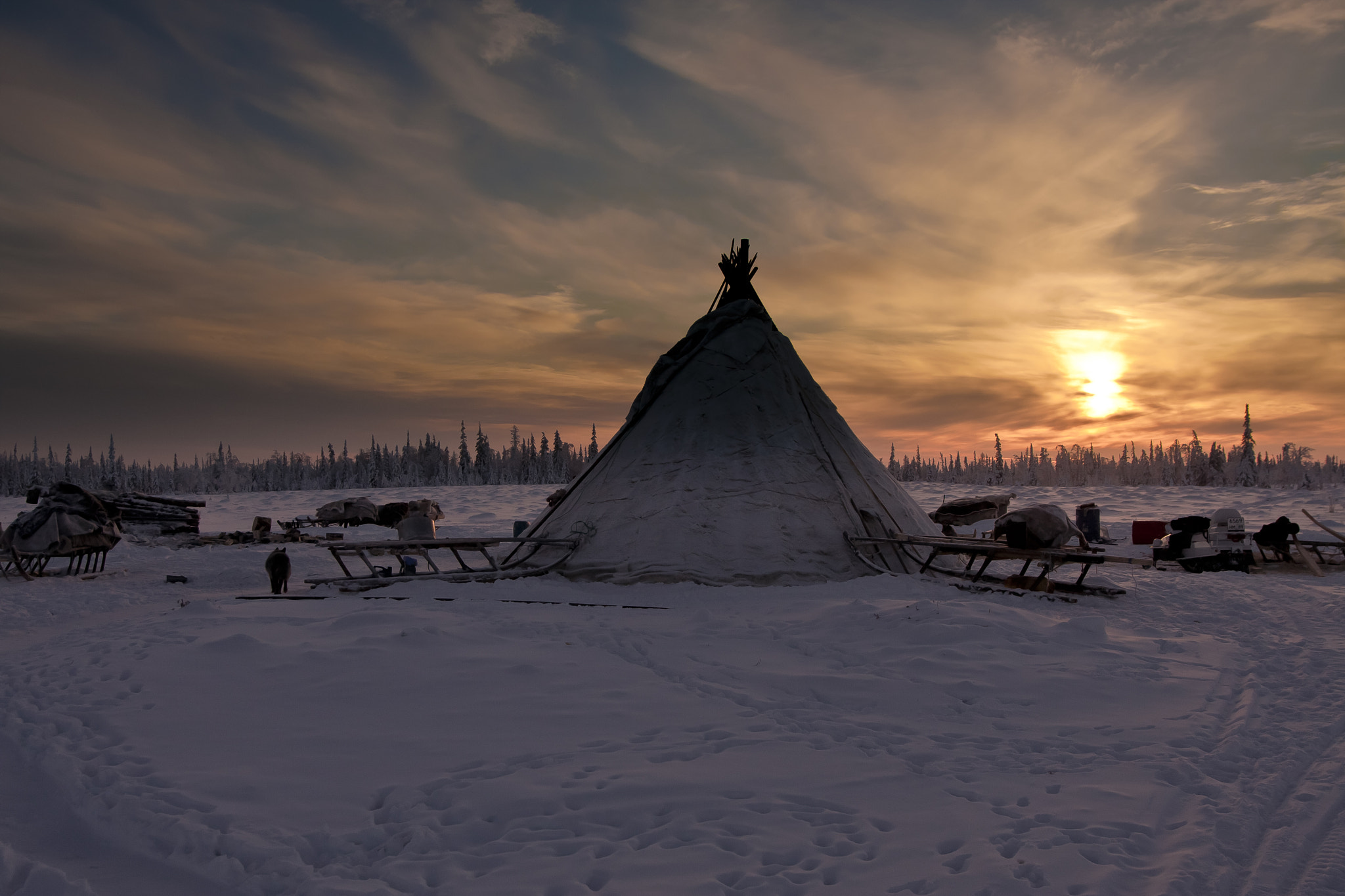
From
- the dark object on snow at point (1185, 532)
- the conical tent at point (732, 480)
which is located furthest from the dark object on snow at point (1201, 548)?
the conical tent at point (732, 480)

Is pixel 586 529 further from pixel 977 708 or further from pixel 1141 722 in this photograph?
pixel 1141 722

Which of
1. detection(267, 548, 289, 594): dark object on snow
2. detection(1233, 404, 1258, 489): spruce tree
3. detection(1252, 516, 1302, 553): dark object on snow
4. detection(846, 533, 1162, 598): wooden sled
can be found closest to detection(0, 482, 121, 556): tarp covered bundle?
detection(267, 548, 289, 594): dark object on snow

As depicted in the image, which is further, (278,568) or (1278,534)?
(1278,534)

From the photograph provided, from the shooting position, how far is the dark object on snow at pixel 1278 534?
1802 centimetres

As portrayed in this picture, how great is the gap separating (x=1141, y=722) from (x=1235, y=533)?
15.0m

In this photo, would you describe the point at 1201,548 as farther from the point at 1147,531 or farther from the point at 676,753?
the point at 676,753

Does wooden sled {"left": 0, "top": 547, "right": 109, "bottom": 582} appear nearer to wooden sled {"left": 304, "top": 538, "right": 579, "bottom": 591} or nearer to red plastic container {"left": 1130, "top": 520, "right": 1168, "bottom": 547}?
wooden sled {"left": 304, "top": 538, "right": 579, "bottom": 591}

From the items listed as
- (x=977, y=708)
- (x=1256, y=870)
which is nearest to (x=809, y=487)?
(x=977, y=708)

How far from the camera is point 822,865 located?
363cm

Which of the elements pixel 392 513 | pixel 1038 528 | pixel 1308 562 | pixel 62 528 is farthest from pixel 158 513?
pixel 1308 562

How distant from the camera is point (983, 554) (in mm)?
12250

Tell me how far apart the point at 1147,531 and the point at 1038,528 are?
12101 millimetres

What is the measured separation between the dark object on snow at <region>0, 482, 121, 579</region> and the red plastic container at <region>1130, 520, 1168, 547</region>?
29504 mm

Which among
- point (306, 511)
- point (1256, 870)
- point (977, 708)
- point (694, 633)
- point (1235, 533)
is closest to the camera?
→ point (1256, 870)
